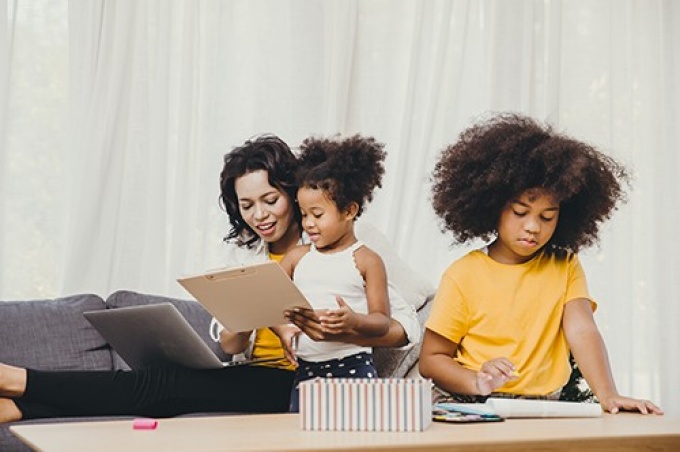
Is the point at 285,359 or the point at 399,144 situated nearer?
the point at 285,359

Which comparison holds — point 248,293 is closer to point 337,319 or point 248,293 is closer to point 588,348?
point 337,319

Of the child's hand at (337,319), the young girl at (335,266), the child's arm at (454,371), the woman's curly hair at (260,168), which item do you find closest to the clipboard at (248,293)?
the child's hand at (337,319)

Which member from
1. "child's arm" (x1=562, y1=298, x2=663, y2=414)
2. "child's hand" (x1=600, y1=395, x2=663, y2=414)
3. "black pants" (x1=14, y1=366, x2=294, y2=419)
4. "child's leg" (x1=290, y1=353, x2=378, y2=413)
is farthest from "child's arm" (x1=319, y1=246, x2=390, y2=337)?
"child's hand" (x1=600, y1=395, x2=663, y2=414)

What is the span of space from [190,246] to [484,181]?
135 centimetres

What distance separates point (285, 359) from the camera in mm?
2842

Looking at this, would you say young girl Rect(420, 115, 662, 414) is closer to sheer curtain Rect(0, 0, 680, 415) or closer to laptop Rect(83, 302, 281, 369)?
sheer curtain Rect(0, 0, 680, 415)

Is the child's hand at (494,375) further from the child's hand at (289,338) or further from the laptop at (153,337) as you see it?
the laptop at (153,337)

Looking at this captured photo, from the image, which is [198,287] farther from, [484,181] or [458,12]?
[458,12]

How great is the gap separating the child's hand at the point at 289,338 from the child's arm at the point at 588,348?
0.62 m

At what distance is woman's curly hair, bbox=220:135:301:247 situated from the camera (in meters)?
2.88

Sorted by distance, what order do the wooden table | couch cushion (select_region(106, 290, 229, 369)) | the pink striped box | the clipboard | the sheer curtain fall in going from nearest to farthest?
the wooden table, the pink striped box, the clipboard, couch cushion (select_region(106, 290, 229, 369)), the sheer curtain

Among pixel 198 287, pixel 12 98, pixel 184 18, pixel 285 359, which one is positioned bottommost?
pixel 285 359

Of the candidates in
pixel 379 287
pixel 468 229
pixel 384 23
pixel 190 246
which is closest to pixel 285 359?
pixel 379 287

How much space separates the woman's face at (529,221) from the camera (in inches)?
98.9
